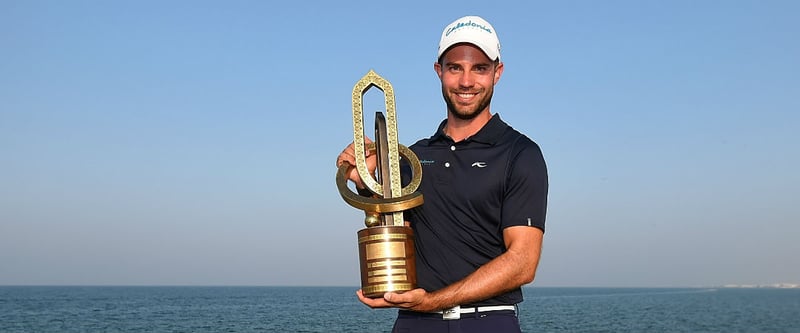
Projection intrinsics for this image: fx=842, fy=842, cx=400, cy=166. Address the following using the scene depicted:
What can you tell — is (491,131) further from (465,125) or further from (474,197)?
(474,197)

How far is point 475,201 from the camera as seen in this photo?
429 centimetres

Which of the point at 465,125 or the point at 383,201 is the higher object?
the point at 465,125

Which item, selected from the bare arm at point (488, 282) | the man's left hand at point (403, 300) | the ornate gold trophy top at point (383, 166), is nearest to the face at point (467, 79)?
the ornate gold trophy top at point (383, 166)

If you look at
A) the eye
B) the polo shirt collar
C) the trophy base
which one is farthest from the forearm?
the eye

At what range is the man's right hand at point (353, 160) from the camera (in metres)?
4.38

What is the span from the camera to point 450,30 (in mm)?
4289

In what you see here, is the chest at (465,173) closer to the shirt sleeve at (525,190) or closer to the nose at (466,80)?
the shirt sleeve at (525,190)

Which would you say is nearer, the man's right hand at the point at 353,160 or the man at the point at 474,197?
the man at the point at 474,197

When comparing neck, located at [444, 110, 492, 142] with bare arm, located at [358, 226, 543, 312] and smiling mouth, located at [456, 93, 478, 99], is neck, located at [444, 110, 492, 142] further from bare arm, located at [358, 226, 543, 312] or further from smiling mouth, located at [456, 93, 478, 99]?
bare arm, located at [358, 226, 543, 312]

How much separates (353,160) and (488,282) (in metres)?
0.98

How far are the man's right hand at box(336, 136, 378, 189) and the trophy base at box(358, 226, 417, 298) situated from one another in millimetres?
513

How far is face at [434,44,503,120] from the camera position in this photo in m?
4.23

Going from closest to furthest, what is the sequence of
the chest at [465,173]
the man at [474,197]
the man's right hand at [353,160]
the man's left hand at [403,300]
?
the man's left hand at [403,300] < the man at [474,197] < the chest at [465,173] < the man's right hand at [353,160]

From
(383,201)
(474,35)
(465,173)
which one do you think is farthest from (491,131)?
(383,201)
